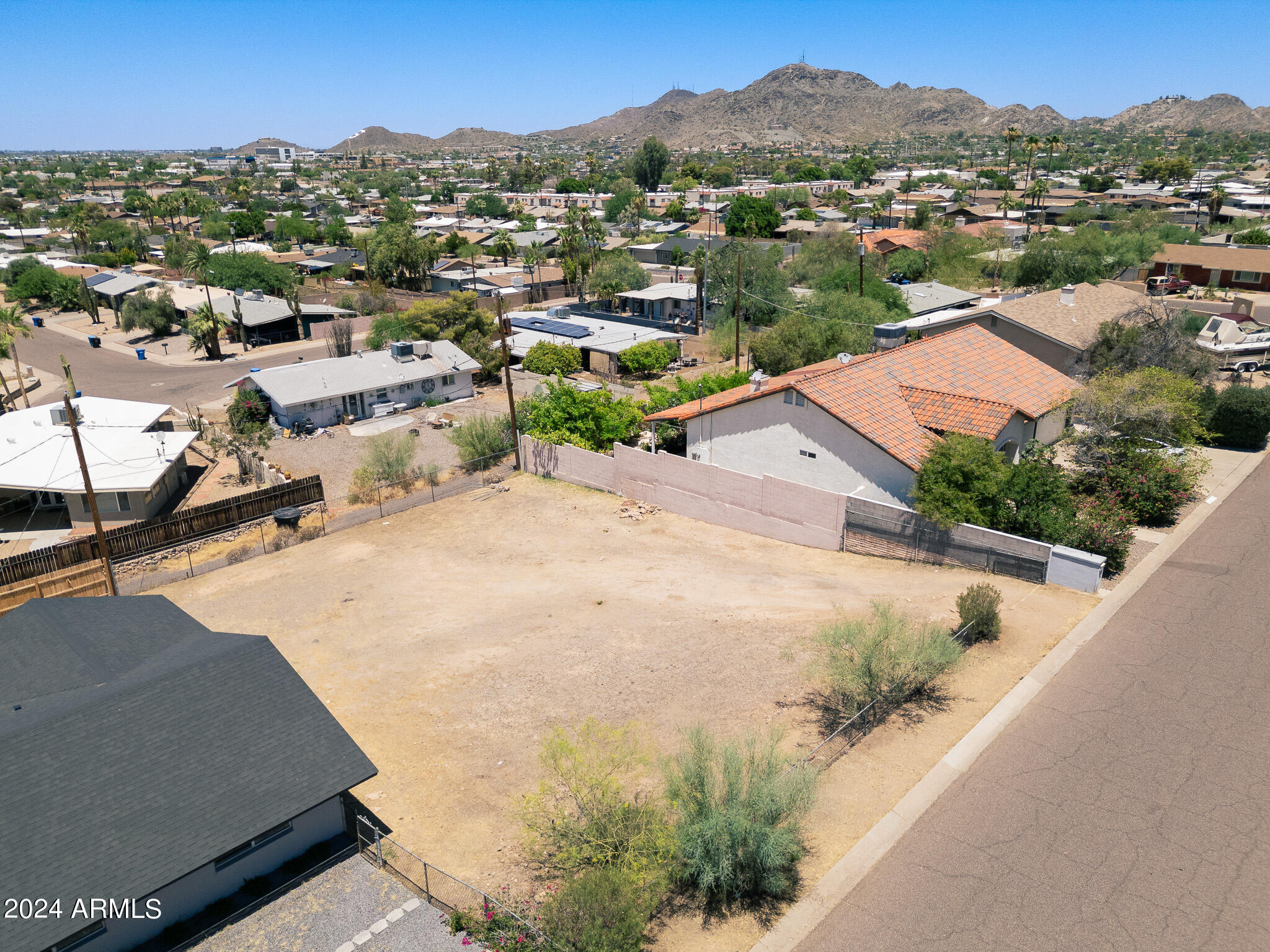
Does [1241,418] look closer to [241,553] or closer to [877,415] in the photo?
[877,415]

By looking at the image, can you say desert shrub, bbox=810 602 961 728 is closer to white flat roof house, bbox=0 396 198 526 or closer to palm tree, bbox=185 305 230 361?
white flat roof house, bbox=0 396 198 526

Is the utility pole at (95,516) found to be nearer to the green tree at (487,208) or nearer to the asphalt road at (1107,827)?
the asphalt road at (1107,827)

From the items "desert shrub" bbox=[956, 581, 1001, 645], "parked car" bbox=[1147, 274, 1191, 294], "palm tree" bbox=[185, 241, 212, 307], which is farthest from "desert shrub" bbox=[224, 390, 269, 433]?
"parked car" bbox=[1147, 274, 1191, 294]

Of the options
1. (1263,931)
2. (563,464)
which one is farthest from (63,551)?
(1263,931)

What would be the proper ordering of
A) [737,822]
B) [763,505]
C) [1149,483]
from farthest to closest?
[763,505] → [1149,483] → [737,822]

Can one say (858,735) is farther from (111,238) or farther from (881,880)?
(111,238)

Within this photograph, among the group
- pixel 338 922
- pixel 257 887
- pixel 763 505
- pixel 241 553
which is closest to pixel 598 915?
pixel 338 922
